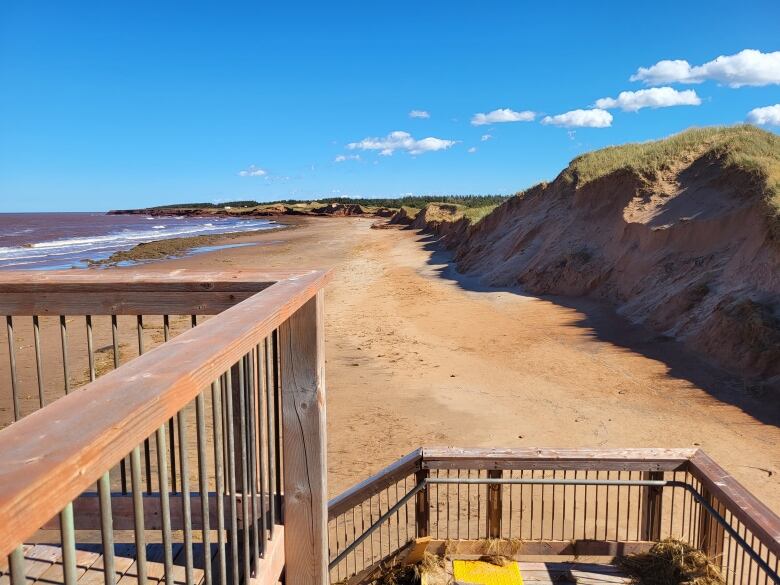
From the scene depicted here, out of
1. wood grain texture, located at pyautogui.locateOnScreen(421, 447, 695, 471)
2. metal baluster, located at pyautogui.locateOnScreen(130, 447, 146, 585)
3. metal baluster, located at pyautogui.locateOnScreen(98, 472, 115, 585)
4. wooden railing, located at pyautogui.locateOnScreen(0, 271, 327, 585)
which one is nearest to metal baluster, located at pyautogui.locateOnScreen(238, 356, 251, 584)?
wooden railing, located at pyautogui.locateOnScreen(0, 271, 327, 585)

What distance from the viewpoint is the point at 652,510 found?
4.53m

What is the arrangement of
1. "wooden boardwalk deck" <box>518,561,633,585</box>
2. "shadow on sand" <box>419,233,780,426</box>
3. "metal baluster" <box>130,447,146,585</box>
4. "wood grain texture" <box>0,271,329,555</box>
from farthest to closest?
1. "shadow on sand" <box>419,233,780,426</box>
2. "wooden boardwalk deck" <box>518,561,633,585</box>
3. "metal baluster" <box>130,447,146,585</box>
4. "wood grain texture" <box>0,271,329,555</box>

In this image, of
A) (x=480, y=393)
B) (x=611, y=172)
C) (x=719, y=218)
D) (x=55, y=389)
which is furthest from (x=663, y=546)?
(x=611, y=172)

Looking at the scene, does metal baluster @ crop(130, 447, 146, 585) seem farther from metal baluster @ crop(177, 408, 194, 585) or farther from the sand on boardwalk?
the sand on boardwalk

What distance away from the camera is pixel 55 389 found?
31.9 feet

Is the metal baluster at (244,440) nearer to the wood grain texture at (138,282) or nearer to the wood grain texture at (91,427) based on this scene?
the wood grain texture at (91,427)

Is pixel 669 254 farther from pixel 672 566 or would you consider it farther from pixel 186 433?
pixel 186 433

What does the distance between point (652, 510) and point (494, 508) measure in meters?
1.16

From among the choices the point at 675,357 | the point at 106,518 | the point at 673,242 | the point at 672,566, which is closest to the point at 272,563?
the point at 106,518

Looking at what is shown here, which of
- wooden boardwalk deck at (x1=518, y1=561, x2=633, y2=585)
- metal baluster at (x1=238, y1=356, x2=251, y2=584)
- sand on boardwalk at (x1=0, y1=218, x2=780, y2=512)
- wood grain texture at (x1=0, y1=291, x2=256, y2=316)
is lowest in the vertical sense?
sand on boardwalk at (x1=0, y1=218, x2=780, y2=512)

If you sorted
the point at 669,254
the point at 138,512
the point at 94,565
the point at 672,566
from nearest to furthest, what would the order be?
the point at 138,512
the point at 94,565
the point at 672,566
the point at 669,254

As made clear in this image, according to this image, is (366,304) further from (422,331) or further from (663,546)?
(663,546)

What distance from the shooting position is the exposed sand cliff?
11156mm

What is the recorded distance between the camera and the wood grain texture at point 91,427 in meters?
0.79
